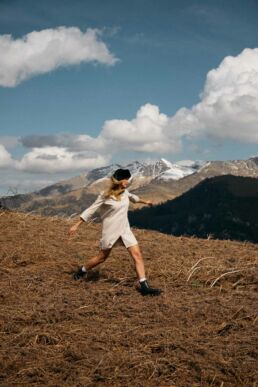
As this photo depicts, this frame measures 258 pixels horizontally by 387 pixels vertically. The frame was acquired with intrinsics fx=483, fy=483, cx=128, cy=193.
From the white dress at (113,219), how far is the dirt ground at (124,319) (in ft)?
3.07

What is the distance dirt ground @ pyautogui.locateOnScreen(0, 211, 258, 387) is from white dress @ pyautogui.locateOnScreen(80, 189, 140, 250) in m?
0.94

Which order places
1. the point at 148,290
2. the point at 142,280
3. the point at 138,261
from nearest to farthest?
1. the point at 148,290
2. the point at 142,280
3. the point at 138,261

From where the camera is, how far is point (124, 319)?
298 inches

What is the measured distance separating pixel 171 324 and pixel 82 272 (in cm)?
335

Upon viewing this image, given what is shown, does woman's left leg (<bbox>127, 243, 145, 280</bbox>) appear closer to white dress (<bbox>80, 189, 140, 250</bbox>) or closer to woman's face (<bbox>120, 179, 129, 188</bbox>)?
white dress (<bbox>80, 189, 140, 250</bbox>)

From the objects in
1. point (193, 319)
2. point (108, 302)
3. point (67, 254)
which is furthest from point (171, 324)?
point (67, 254)

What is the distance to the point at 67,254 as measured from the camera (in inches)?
492

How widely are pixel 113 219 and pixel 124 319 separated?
2761 mm

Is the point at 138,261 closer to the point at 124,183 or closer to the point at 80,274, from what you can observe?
the point at 80,274

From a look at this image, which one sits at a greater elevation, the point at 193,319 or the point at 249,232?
the point at 193,319

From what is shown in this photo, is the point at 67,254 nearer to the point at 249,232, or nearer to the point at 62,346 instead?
the point at 62,346

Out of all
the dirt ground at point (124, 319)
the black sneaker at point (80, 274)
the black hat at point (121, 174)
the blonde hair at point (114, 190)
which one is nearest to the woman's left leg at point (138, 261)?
the dirt ground at point (124, 319)

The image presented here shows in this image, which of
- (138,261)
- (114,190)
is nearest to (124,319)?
(138,261)

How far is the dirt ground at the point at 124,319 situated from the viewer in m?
5.61
